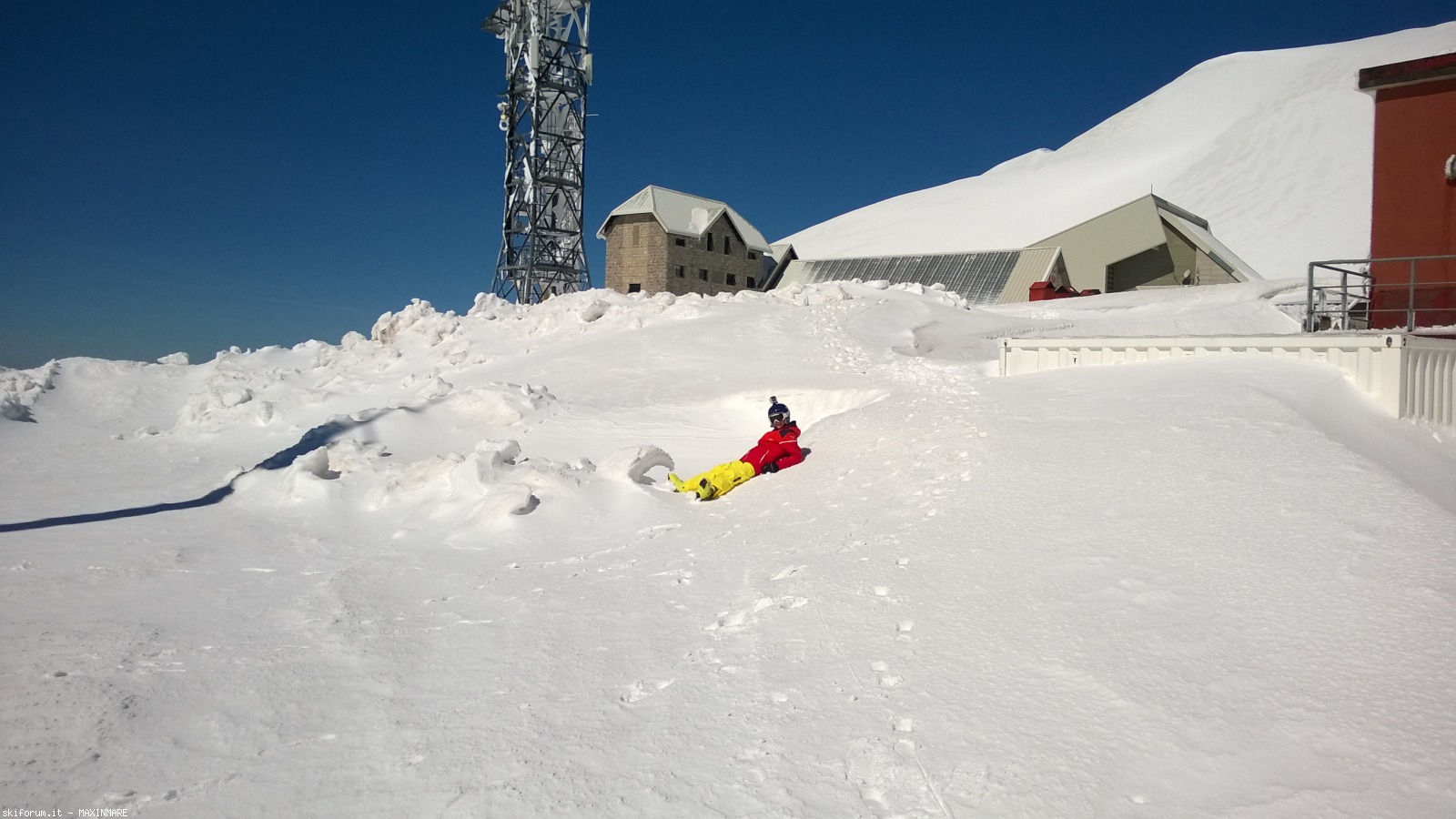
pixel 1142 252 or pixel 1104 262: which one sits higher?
pixel 1142 252

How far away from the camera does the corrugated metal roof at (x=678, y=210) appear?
1244 inches

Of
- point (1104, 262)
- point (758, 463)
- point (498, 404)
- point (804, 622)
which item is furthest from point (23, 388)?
point (1104, 262)

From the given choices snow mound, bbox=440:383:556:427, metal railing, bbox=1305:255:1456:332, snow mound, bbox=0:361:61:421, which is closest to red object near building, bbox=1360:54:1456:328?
metal railing, bbox=1305:255:1456:332

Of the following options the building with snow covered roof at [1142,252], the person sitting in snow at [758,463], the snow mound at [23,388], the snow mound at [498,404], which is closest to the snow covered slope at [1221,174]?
the building with snow covered roof at [1142,252]

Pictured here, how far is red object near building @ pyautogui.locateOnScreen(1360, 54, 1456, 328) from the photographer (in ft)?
33.8

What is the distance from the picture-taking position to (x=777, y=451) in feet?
24.1

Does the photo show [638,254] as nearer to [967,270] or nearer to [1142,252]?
[967,270]

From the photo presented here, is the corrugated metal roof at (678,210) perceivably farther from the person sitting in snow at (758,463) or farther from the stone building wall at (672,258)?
the person sitting in snow at (758,463)

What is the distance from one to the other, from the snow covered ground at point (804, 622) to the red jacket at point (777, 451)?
37 cm

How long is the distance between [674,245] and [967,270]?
1039cm

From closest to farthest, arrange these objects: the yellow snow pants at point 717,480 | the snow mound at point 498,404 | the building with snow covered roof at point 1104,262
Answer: the yellow snow pants at point 717,480 → the snow mound at point 498,404 → the building with snow covered roof at point 1104,262

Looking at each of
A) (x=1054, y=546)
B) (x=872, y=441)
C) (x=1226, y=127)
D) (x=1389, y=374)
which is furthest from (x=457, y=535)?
(x=1226, y=127)

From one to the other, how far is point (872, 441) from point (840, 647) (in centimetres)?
379

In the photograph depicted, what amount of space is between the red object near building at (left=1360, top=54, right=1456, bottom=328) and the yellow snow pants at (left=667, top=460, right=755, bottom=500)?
819cm
